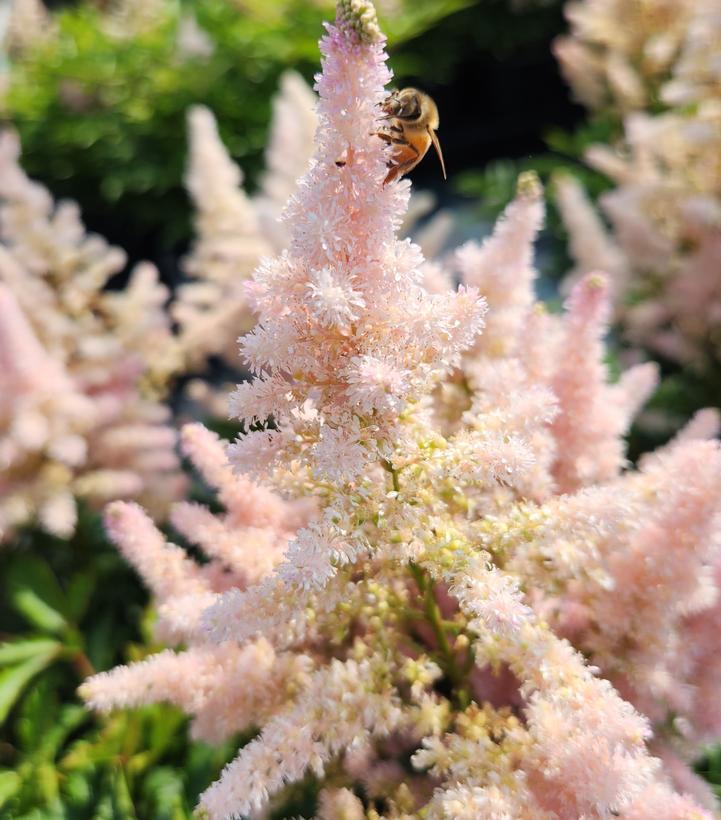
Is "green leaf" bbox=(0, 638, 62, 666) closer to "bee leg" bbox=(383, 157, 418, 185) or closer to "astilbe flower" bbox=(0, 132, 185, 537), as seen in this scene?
"astilbe flower" bbox=(0, 132, 185, 537)

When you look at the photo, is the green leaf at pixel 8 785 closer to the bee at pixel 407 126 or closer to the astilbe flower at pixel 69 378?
the astilbe flower at pixel 69 378

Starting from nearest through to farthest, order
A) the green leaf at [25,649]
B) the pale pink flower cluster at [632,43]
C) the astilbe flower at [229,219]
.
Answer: the green leaf at [25,649] → the astilbe flower at [229,219] → the pale pink flower cluster at [632,43]

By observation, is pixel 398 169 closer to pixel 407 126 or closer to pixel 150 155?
pixel 407 126

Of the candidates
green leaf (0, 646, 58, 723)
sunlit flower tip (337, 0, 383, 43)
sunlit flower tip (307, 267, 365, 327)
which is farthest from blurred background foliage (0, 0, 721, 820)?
sunlit flower tip (337, 0, 383, 43)

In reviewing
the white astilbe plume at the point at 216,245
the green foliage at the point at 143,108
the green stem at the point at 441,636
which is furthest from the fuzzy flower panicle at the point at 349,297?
the green foliage at the point at 143,108

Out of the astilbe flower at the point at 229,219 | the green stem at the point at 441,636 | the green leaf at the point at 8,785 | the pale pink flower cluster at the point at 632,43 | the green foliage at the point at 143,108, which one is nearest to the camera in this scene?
the green stem at the point at 441,636

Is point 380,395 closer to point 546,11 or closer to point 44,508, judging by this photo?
point 44,508
